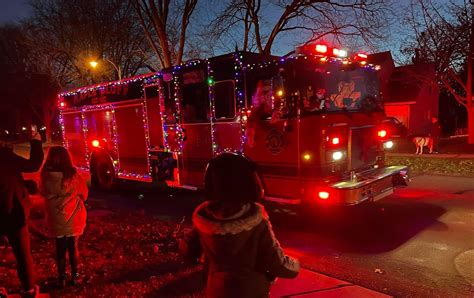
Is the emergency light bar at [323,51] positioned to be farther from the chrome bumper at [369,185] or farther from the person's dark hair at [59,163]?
the person's dark hair at [59,163]

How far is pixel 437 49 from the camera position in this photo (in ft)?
56.0

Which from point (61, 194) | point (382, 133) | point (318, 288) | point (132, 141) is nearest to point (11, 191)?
point (61, 194)

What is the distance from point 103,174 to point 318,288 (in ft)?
26.4

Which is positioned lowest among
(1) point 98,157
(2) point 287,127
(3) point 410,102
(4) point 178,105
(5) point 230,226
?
(1) point 98,157

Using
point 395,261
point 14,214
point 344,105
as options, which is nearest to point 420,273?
point 395,261

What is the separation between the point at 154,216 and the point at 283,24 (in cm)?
1177

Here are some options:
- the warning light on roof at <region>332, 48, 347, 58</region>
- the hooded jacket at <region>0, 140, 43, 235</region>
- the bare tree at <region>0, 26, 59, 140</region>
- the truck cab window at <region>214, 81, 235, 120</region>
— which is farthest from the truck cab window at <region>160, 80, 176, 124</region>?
the bare tree at <region>0, 26, 59, 140</region>

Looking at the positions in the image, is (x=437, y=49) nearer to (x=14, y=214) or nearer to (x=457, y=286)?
(x=457, y=286)

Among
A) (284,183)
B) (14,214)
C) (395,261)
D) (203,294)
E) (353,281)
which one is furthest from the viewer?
(284,183)

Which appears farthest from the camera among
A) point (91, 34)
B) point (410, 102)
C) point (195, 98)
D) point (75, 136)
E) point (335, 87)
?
point (410, 102)

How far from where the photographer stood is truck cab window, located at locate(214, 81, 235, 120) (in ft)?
23.6

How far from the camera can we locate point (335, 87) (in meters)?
6.73

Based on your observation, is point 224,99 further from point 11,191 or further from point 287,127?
A: point 11,191

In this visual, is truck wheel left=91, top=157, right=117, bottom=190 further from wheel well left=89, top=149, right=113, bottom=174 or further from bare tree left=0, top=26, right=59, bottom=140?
bare tree left=0, top=26, right=59, bottom=140
